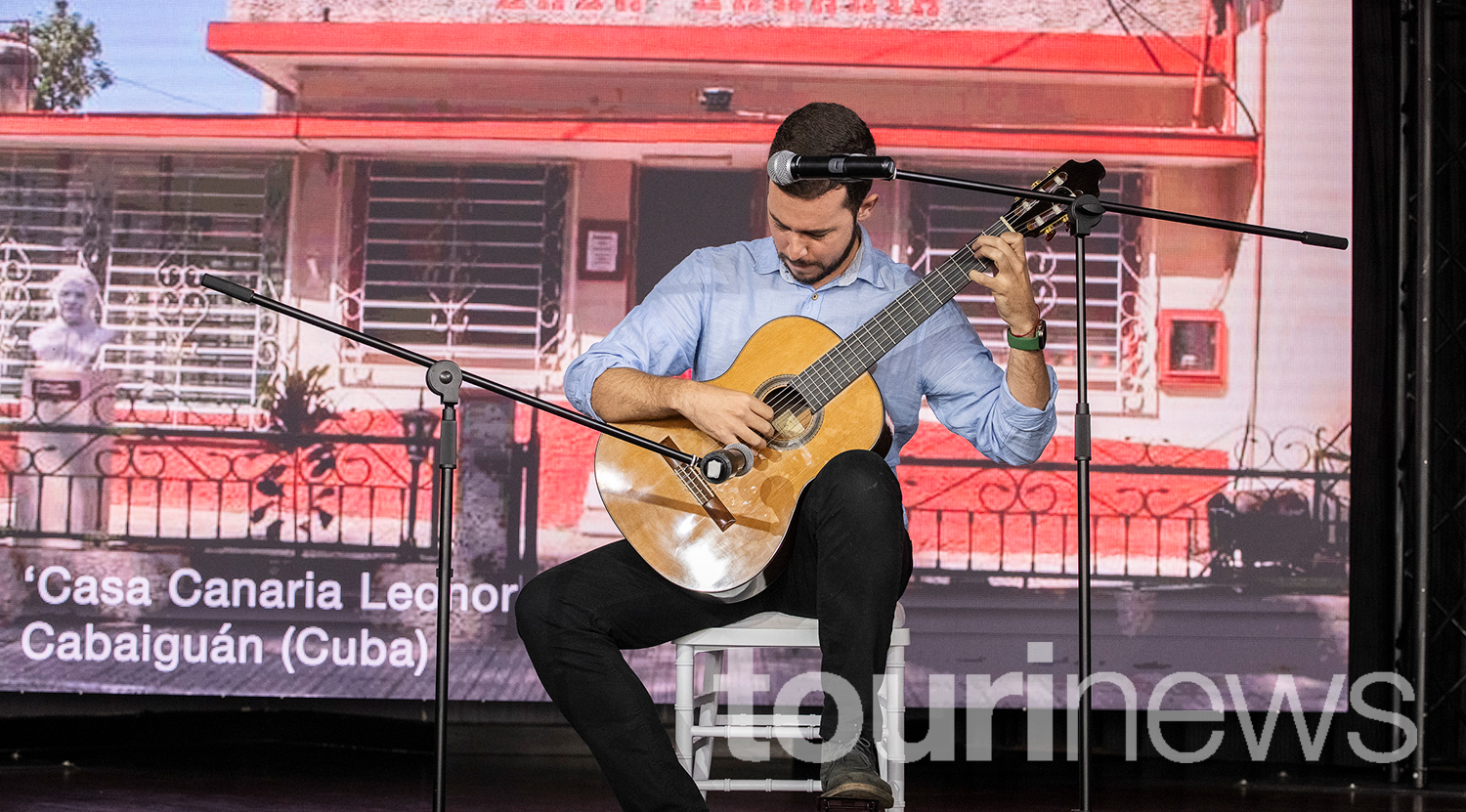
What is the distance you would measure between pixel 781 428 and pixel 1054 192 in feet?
1.67

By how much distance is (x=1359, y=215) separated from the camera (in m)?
3.30

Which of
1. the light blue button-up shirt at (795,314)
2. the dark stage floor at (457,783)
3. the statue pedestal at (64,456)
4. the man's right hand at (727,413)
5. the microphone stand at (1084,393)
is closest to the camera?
the microphone stand at (1084,393)

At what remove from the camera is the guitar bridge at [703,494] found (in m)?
1.83

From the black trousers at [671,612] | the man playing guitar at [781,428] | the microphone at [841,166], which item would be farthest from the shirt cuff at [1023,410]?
the microphone at [841,166]

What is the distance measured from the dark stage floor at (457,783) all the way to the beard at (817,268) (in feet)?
4.13

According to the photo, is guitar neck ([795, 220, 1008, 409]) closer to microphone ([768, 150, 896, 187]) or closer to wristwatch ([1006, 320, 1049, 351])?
wristwatch ([1006, 320, 1049, 351])

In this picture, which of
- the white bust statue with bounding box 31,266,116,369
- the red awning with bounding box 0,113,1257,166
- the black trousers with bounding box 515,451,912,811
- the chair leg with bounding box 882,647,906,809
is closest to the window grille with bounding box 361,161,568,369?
the red awning with bounding box 0,113,1257,166

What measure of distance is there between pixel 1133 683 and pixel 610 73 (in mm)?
2058

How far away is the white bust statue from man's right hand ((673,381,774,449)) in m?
2.13

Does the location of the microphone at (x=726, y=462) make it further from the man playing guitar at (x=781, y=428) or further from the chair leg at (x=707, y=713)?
the chair leg at (x=707, y=713)

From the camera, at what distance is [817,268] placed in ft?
6.79

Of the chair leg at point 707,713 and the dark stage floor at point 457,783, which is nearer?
the chair leg at point 707,713

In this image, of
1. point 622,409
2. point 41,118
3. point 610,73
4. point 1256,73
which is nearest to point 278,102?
point 41,118

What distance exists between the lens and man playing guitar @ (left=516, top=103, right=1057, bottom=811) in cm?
165
